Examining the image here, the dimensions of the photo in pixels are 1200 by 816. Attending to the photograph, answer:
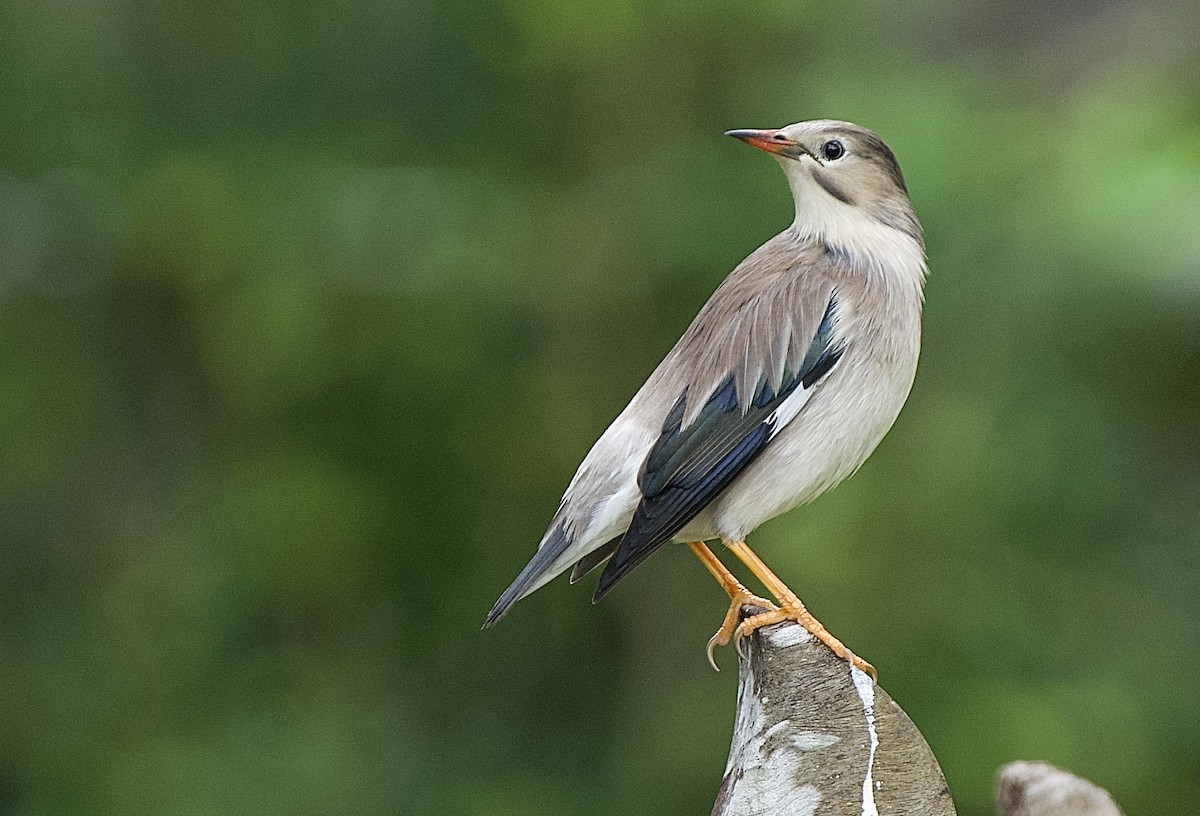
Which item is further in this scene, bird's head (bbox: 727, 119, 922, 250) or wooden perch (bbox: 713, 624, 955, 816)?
bird's head (bbox: 727, 119, 922, 250)

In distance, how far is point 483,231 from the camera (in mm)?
5504

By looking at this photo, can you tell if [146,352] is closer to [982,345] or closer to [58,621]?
[58,621]

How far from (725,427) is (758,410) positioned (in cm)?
9

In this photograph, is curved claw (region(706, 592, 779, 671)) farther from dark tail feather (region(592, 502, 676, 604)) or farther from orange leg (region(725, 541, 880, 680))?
dark tail feather (region(592, 502, 676, 604))

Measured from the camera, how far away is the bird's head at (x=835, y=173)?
375cm

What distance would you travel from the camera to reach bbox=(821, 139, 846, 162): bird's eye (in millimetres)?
3760

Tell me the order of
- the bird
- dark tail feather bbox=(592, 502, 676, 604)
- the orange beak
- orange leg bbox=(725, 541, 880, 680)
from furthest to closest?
the orange beak, the bird, dark tail feather bbox=(592, 502, 676, 604), orange leg bbox=(725, 541, 880, 680)

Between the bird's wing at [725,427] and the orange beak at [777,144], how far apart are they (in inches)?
13.6

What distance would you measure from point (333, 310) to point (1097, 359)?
2770 mm

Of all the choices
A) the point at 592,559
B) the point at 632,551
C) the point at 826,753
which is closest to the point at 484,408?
the point at 592,559

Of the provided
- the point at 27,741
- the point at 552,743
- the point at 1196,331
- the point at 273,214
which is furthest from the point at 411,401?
the point at 1196,331

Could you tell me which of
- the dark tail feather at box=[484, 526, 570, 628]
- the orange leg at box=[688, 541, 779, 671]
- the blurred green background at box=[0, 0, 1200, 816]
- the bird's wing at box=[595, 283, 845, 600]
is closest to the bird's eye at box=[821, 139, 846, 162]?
the bird's wing at box=[595, 283, 845, 600]

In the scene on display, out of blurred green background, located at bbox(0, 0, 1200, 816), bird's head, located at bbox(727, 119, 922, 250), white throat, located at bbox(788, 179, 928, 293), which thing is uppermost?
bird's head, located at bbox(727, 119, 922, 250)

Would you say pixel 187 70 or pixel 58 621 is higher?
pixel 187 70
